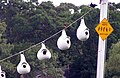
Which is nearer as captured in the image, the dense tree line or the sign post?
the sign post

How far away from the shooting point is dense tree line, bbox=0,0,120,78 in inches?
1267

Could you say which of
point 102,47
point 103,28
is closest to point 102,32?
point 103,28

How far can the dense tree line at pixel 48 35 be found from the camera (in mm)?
32194

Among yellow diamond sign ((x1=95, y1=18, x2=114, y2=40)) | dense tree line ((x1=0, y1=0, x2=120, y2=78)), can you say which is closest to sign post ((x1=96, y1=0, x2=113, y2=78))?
yellow diamond sign ((x1=95, y1=18, x2=114, y2=40))

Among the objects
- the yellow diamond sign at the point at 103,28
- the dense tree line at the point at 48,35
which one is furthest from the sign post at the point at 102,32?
the dense tree line at the point at 48,35

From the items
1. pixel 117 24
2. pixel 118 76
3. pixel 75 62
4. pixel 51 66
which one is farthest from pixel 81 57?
pixel 118 76

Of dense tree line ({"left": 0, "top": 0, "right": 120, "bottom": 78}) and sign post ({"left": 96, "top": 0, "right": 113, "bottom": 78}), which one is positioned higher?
dense tree line ({"left": 0, "top": 0, "right": 120, "bottom": 78})

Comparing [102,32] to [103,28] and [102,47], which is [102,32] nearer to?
[103,28]

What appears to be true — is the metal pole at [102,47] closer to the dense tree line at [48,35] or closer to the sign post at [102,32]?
the sign post at [102,32]

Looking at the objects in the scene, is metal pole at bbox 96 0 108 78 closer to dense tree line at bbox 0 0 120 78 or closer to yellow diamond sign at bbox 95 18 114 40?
yellow diamond sign at bbox 95 18 114 40

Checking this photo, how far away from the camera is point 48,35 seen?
126ft

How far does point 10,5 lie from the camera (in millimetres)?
42281

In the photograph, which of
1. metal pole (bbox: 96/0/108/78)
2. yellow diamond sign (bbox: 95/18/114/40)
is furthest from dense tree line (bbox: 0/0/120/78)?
yellow diamond sign (bbox: 95/18/114/40)

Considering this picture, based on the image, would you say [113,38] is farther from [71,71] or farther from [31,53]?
[31,53]
